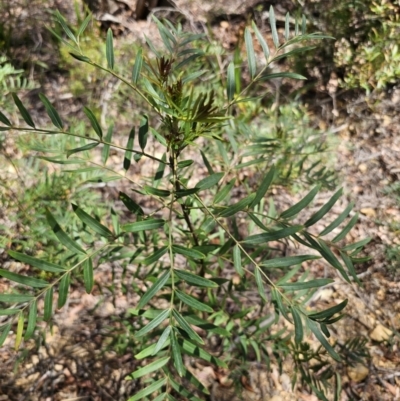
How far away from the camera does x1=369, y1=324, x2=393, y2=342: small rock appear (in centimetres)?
192

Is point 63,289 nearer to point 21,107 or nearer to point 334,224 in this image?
point 21,107

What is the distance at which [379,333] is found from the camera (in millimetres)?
1934

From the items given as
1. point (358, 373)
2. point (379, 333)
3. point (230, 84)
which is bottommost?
point (358, 373)

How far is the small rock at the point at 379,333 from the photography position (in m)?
1.92

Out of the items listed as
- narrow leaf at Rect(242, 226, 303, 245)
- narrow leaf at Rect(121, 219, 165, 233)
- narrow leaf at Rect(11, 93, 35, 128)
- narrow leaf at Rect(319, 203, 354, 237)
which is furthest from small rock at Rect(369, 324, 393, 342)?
narrow leaf at Rect(11, 93, 35, 128)

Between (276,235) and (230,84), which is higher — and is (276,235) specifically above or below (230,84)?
below

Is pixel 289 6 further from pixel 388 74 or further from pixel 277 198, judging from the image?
pixel 277 198

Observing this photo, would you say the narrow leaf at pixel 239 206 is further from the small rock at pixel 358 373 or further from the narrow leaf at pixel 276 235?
the small rock at pixel 358 373

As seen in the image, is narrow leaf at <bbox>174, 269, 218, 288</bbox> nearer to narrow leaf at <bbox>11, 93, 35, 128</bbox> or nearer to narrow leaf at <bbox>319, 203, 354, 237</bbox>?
narrow leaf at <bbox>319, 203, 354, 237</bbox>

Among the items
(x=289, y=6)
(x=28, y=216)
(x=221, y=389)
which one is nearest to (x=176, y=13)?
(x=289, y=6)

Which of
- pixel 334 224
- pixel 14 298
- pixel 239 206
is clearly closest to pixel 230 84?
pixel 239 206

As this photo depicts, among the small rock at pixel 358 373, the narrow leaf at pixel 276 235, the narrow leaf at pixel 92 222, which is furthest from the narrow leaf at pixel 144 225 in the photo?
the small rock at pixel 358 373

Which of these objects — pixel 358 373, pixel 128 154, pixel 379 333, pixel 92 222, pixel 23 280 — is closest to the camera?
pixel 23 280

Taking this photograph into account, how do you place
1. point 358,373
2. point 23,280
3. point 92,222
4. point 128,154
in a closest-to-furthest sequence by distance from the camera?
point 23,280, point 92,222, point 128,154, point 358,373
